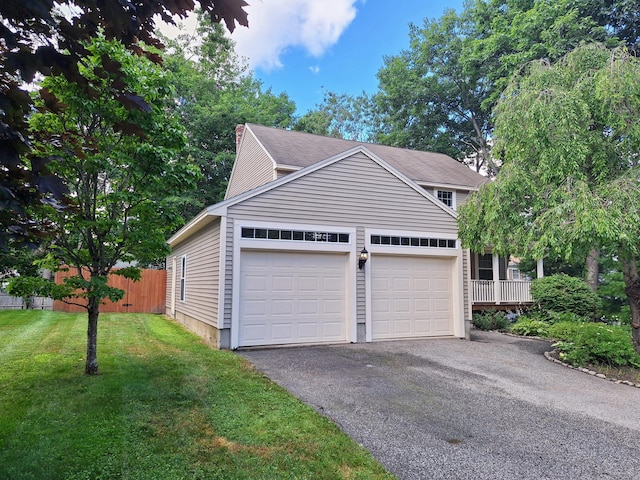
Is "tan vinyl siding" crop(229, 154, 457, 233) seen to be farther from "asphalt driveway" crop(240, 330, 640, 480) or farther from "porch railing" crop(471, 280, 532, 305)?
"porch railing" crop(471, 280, 532, 305)

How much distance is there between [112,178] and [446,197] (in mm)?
11591

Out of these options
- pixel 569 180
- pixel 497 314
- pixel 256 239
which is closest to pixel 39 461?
pixel 256 239

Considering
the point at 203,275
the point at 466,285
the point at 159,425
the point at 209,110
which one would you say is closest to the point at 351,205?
the point at 466,285

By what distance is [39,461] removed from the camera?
121 inches

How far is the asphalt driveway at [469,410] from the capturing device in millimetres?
3408

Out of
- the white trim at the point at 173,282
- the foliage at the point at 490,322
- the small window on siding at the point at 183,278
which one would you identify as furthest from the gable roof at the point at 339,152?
the white trim at the point at 173,282

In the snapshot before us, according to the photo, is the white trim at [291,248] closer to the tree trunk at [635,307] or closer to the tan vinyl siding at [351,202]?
the tan vinyl siding at [351,202]

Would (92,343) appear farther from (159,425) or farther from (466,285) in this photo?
(466,285)

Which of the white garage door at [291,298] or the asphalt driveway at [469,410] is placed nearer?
the asphalt driveway at [469,410]

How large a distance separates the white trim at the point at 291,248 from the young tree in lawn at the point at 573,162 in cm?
313

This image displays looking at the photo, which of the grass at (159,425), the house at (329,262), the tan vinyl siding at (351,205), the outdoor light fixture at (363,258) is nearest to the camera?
the grass at (159,425)

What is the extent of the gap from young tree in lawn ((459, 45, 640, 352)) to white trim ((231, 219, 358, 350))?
313 cm

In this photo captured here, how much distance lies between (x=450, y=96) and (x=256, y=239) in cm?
2055

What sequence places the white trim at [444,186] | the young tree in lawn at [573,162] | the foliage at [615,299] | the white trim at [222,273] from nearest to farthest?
the young tree in lawn at [573,162], the white trim at [222,273], the foliage at [615,299], the white trim at [444,186]
